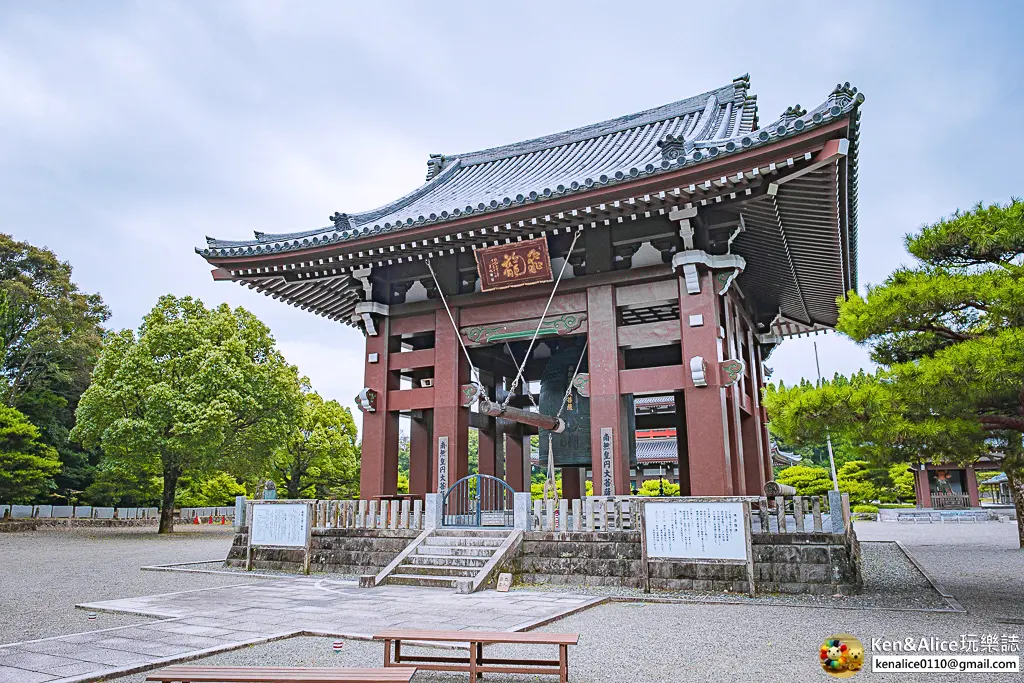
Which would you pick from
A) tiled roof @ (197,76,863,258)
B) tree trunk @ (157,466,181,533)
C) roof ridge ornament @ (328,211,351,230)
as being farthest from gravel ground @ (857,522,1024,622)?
tree trunk @ (157,466,181,533)

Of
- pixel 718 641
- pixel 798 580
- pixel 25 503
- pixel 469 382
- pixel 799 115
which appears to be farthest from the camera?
pixel 25 503

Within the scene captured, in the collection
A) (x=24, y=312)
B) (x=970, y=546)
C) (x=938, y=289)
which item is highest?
(x=24, y=312)

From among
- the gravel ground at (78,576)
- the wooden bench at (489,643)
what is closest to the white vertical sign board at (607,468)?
the gravel ground at (78,576)

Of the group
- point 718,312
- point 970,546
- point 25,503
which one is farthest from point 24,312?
point 970,546

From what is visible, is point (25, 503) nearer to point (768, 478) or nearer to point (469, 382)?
point (469, 382)

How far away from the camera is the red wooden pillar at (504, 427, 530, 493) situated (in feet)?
54.7

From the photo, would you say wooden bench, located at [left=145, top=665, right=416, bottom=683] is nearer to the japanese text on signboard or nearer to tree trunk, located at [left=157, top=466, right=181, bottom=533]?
the japanese text on signboard

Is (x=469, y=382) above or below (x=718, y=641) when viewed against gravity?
above

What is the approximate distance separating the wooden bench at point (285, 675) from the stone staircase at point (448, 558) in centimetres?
542

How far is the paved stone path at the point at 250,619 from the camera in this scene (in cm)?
517

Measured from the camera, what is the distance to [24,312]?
29.8m

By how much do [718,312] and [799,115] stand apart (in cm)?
347

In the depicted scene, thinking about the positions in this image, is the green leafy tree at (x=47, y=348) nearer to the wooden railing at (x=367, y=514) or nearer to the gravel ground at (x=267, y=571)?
the gravel ground at (x=267, y=571)

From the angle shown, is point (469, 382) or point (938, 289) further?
point (469, 382)
